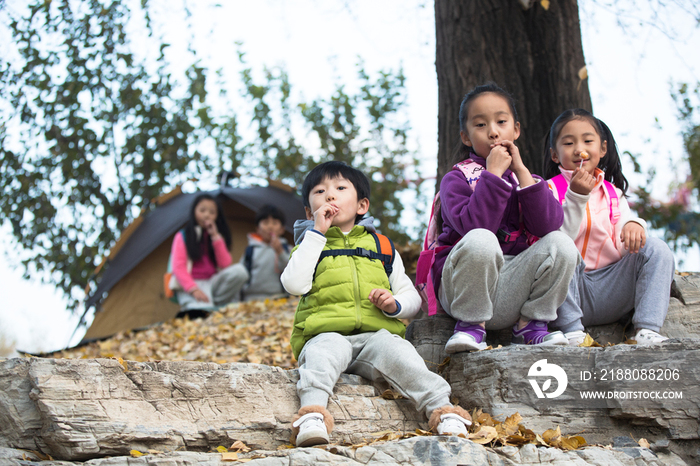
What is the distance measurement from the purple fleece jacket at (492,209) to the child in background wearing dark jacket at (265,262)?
14.4 ft

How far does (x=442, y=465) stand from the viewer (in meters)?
2.15

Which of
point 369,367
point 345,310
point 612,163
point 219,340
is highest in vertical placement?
point 612,163

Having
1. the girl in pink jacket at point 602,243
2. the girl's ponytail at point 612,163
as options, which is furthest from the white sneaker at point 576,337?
the girl's ponytail at point 612,163

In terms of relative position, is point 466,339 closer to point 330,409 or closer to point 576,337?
point 576,337

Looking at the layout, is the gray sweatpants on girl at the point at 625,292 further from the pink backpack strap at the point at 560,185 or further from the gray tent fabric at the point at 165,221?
the gray tent fabric at the point at 165,221

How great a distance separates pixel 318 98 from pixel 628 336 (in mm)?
6824

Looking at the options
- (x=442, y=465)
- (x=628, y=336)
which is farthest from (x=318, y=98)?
(x=442, y=465)

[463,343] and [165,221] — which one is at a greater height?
[165,221]

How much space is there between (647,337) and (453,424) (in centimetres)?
117

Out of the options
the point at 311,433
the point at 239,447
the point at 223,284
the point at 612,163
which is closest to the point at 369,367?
the point at 311,433

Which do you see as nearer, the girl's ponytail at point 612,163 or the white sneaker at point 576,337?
the white sneaker at point 576,337

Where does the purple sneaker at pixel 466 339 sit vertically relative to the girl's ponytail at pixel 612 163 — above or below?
below

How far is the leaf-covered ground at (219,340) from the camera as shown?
4746mm

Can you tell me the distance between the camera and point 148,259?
27.0ft
